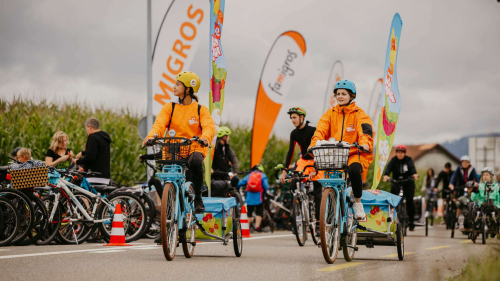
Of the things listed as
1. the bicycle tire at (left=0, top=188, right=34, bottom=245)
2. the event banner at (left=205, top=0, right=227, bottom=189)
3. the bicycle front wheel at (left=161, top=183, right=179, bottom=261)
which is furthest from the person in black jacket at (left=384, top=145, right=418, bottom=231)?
the bicycle front wheel at (left=161, top=183, right=179, bottom=261)

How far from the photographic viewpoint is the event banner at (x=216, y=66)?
12.9 metres

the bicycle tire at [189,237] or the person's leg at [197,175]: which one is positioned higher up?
the person's leg at [197,175]

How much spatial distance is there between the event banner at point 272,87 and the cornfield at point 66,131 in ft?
11.0

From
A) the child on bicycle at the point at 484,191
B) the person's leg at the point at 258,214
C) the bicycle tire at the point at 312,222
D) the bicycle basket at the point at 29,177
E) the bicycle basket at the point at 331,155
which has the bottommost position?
the person's leg at the point at 258,214

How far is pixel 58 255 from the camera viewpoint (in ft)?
27.1

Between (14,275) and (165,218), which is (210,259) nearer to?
(165,218)

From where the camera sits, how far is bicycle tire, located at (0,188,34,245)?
9836 mm

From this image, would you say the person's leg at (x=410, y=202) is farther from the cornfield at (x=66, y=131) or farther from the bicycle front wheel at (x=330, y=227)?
the bicycle front wheel at (x=330, y=227)

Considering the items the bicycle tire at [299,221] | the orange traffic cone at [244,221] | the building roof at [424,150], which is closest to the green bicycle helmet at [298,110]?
the bicycle tire at [299,221]

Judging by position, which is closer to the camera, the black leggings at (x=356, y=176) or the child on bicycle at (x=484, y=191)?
the black leggings at (x=356, y=176)

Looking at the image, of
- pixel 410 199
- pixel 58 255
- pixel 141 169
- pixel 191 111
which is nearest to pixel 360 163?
pixel 191 111

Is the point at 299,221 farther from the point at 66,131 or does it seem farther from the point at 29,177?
the point at 66,131

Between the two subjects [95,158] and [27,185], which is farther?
[95,158]

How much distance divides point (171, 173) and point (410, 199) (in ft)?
29.9
